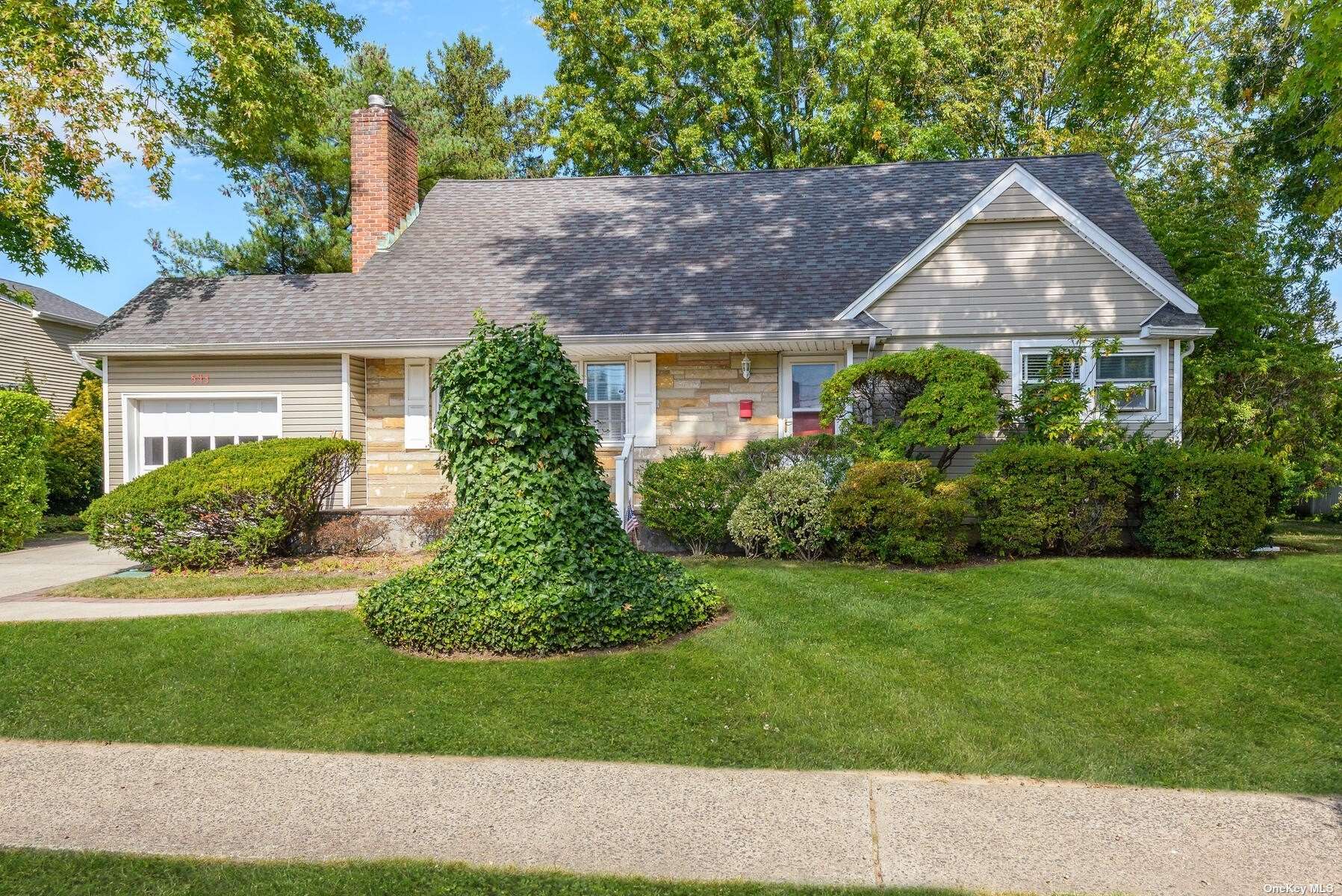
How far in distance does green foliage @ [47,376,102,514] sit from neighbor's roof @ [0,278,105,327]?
5.80 m

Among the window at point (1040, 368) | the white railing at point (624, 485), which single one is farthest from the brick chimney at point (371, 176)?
the window at point (1040, 368)

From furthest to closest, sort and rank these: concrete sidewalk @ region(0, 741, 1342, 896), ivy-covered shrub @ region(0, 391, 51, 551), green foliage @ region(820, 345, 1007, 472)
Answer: ivy-covered shrub @ region(0, 391, 51, 551) < green foliage @ region(820, 345, 1007, 472) < concrete sidewalk @ region(0, 741, 1342, 896)

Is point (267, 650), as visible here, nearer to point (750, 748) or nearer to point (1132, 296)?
point (750, 748)

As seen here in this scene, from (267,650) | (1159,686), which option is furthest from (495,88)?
(1159,686)

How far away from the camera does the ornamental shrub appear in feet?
20.3

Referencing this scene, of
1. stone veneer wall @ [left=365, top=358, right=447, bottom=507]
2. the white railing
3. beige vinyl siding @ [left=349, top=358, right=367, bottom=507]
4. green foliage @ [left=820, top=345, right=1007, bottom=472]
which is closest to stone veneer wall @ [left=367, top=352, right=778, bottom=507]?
stone veneer wall @ [left=365, top=358, right=447, bottom=507]

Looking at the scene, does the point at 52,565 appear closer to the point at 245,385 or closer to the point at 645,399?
the point at 245,385

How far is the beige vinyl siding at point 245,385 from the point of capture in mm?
13328

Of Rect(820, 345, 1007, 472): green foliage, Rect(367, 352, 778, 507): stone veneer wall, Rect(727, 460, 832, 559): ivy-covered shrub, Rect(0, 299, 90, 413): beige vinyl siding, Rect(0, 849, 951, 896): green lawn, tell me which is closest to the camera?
Rect(0, 849, 951, 896): green lawn

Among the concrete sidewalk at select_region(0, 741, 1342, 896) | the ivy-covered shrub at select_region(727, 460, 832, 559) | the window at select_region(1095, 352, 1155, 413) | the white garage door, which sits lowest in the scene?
the concrete sidewalk at select_region(0, 741, 1342, 896)

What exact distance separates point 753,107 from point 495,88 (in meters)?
12.1

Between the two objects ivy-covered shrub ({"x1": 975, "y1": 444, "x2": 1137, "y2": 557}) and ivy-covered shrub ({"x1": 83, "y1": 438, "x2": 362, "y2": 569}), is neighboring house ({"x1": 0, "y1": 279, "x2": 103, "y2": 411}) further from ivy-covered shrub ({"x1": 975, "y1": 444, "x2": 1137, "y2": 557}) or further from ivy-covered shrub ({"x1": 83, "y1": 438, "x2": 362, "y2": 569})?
ivy-covered shrub ({"x1": 975, "y1": 444, "x2": 1137, "y2": 557})

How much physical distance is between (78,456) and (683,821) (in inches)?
803

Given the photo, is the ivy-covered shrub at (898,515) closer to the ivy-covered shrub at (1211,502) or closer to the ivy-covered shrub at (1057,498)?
the ivy-covered shrub at (1057,498)
